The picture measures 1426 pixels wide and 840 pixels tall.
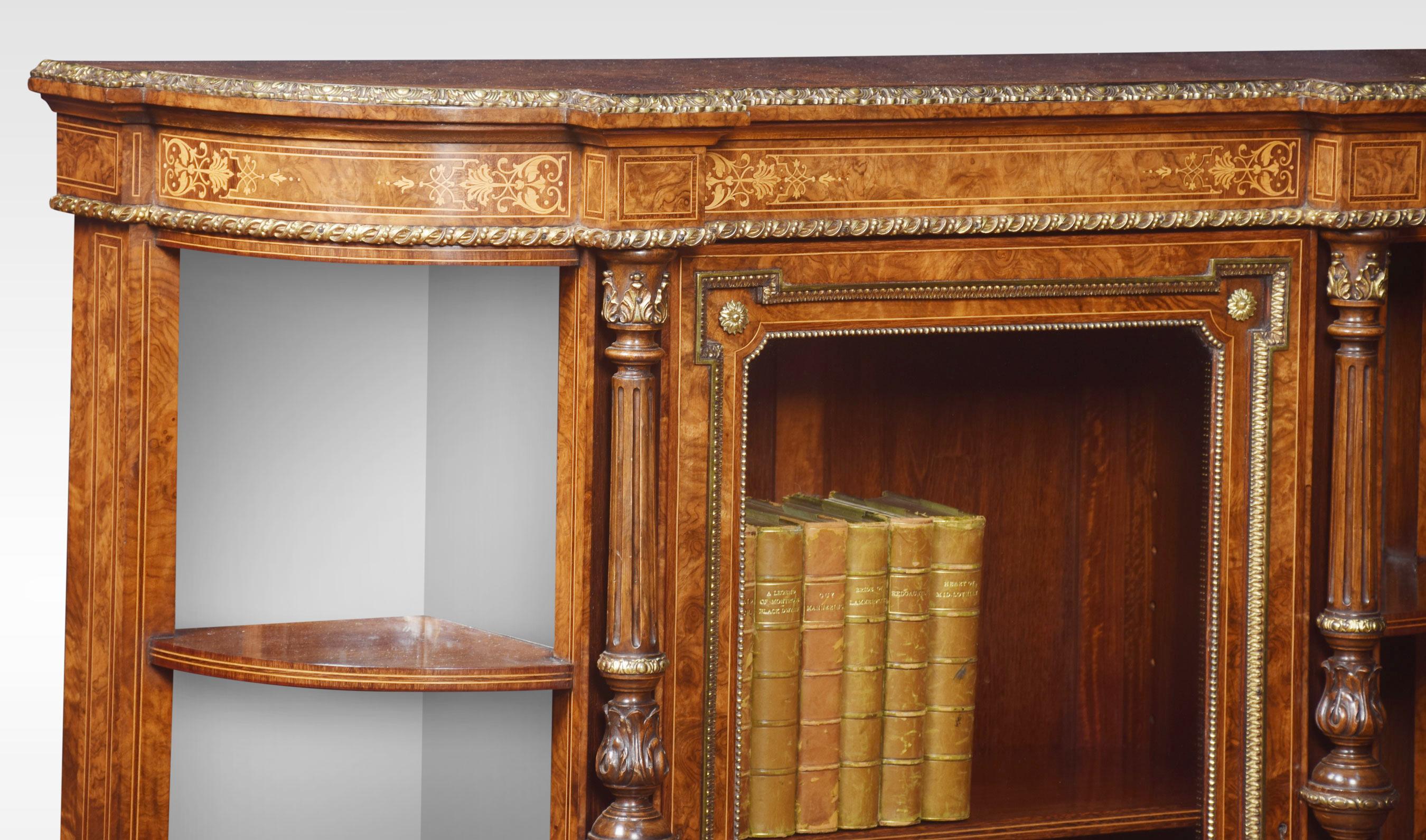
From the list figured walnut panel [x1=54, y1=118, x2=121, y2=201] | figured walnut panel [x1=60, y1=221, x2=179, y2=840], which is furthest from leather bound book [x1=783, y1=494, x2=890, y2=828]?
figured walnut panel [x1=54, y1=118, x2=121, y2=201]

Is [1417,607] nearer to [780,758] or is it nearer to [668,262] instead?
[780,758]

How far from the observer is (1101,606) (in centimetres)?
461

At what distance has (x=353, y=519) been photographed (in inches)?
157

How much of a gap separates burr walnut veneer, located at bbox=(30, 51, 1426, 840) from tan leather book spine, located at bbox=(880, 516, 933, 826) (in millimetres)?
71

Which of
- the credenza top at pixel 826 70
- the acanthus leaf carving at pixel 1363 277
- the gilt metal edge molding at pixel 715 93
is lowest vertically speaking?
the acanthus leaf carving at pixel 1363 277

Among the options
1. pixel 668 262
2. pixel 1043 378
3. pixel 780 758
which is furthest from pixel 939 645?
pixel 668 262

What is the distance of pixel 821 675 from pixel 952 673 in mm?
263

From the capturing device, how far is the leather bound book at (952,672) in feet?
13.6

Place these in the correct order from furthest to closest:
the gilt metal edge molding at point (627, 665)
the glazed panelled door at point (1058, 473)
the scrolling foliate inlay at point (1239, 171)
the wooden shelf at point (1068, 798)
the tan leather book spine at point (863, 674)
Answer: the wooden shelf at point (1068, 798)
the tan leather book spine at point (863, 674)
the scrolling foliate inlay at point (1239, 171)
the glazed panelled door at point (1058, 473)
the gilt metal edge molding at point (627, 665)

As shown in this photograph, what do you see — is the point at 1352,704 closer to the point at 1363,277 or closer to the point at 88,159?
the point at 1363,277

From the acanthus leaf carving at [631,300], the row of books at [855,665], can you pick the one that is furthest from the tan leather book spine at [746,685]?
the acanthus leaf carving at [631,300]

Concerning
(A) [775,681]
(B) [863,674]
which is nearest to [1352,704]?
(B) [863,674]

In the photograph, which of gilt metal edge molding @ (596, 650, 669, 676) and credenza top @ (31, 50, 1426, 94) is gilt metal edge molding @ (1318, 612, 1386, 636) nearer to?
credenza top @ (31, 50, 1426, 94)

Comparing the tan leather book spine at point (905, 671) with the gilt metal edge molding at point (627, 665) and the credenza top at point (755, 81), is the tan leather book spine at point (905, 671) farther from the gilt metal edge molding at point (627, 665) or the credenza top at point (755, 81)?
the credenza top at point (755, 81)
